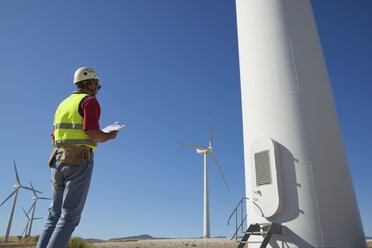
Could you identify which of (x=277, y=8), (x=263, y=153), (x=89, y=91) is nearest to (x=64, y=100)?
(x=89, y=91)

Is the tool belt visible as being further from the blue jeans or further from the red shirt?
the red shirt

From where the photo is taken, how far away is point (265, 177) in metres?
8.09

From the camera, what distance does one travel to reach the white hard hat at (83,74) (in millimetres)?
4734

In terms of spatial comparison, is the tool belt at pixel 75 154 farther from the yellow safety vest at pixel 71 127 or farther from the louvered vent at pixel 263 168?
the louvered vent at pixel 263 168

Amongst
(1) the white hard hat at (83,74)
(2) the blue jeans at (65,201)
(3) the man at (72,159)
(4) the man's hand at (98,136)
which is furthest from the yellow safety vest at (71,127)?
(1) the white hard hat at (83,74)

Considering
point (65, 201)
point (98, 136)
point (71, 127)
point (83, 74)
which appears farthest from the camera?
point (83, 74)

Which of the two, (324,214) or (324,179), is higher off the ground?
(324,179)

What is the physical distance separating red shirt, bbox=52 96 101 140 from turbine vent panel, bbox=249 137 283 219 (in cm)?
546

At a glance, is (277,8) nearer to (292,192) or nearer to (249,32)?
(249,32)

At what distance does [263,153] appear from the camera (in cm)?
820

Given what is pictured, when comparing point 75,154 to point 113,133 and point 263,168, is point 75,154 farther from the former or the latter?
point 263,168

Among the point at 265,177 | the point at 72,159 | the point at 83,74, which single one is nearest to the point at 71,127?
the point at 72,159

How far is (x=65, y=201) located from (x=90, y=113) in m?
1.28

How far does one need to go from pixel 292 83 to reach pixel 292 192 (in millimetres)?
3293
